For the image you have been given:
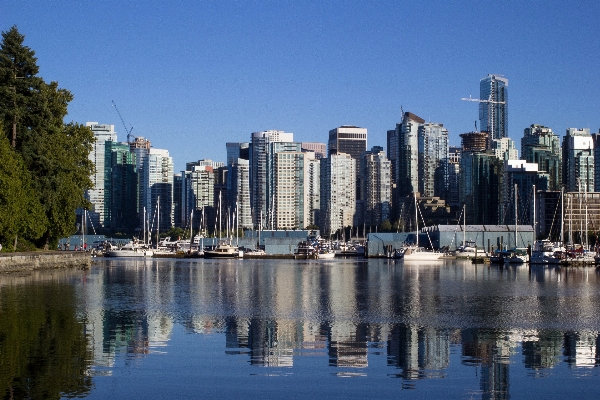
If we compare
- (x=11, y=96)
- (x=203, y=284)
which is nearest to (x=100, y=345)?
(x=203, y=284)

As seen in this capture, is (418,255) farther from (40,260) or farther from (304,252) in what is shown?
(40,260)

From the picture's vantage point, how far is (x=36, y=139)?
74.1 m

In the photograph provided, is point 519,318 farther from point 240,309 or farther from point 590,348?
point 240,309

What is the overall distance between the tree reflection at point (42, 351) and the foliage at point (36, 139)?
112 ft

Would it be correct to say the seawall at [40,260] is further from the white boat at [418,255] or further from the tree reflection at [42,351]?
the white boat at [418,255]

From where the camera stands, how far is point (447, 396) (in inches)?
770

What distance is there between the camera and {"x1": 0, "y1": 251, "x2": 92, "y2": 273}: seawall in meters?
64.7

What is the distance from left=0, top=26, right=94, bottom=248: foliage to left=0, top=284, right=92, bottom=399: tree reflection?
112 ft

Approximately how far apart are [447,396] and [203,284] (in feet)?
140

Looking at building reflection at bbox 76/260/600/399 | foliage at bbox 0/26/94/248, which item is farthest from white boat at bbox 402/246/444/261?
building reflection at bbox 76/260/600/399

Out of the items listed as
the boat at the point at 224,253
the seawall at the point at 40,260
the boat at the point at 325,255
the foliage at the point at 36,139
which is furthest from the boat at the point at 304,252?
the foliage at the point at 36,139

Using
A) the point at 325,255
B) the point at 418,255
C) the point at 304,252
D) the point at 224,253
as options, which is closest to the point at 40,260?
the point at 224,253

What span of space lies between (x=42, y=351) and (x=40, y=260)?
162 feet

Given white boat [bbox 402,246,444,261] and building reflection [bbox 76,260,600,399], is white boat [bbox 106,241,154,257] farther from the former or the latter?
building reflection [bbox 76,260,600,399]
